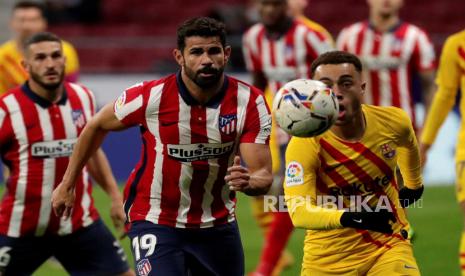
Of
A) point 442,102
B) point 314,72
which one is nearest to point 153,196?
point 314,72

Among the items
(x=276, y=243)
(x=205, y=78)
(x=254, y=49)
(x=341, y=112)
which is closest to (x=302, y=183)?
(x=341, y=112)

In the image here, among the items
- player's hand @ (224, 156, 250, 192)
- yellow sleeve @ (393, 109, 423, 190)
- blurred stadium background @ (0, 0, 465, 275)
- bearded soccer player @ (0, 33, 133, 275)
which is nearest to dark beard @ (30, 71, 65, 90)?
bearded soccer player @ (0, 33, 133, 275)

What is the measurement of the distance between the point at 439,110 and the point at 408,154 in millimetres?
1693

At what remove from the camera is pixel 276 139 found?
9672mm

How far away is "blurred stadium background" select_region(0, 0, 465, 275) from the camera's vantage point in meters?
10.8

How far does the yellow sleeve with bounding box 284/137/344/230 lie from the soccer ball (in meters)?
0.37

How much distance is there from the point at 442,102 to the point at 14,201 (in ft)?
9.30

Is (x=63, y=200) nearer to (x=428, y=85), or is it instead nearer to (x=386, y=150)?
(x=386, y=150)

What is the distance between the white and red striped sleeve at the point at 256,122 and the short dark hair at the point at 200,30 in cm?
35

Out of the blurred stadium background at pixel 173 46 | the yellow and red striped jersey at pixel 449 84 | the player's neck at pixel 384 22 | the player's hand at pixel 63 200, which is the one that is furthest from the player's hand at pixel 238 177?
the player's neck at pixel 384 22

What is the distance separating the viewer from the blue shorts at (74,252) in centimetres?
680

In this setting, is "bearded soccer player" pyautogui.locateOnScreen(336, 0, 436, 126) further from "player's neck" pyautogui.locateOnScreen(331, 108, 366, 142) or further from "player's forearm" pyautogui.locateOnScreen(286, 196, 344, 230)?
"player's forearm" pyautogui.locateOnScreen(286, 196, 344, 230)

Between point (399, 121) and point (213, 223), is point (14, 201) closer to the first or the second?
point (213, 223)

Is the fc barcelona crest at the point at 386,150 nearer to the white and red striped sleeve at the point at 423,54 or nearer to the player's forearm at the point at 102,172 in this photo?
the player's forearm at the point at 102,172
